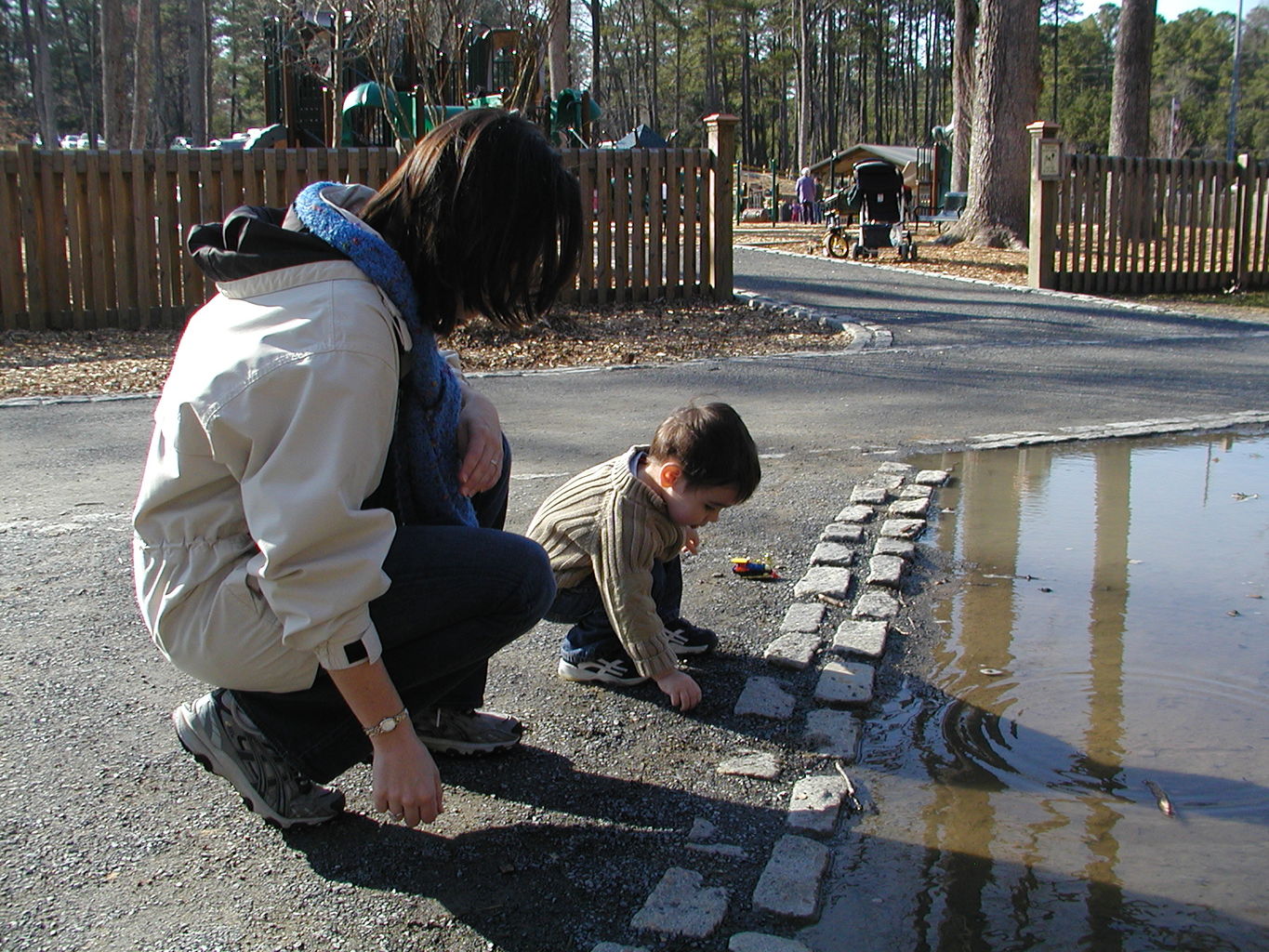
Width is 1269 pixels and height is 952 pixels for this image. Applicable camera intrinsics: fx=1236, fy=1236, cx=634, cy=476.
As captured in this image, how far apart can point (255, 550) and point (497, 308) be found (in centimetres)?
61

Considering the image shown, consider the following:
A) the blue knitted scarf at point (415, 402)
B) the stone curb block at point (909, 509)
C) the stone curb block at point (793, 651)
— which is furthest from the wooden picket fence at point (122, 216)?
the blue knitted scarf at point (415, 402)

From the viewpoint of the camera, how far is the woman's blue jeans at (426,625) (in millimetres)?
2322

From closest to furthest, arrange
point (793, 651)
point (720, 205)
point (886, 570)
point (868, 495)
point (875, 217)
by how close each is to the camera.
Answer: point (793, 651), point (886, 570), point (868, 495), point (720, 205), point (875, 217)

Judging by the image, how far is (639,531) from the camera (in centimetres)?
305

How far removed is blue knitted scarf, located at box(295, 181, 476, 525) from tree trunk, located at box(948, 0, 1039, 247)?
1677cm

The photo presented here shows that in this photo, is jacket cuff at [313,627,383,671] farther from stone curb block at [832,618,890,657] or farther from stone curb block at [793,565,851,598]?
stone curb block at [793,565,851,598]

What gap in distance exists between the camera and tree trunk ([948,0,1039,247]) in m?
18.0

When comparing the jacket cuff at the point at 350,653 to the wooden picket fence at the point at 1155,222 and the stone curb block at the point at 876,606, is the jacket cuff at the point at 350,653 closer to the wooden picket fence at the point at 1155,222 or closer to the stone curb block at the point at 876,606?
the stone curb block at the point at 876,606

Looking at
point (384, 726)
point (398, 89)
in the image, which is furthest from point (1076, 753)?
point (398, 89)

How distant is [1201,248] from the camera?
1361 cm

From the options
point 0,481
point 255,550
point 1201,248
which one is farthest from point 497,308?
point 1201,248

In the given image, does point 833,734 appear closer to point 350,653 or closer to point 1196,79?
point 350,653

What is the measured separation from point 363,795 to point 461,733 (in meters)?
0.26

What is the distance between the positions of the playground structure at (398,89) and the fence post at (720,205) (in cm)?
193
